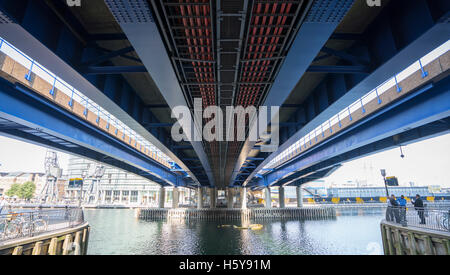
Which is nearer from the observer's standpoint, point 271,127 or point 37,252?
point 37,252

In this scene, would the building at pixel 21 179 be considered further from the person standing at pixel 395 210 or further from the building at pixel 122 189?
the person standing at pixel 395 210

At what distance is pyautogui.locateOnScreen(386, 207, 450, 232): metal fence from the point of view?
12.2 meters

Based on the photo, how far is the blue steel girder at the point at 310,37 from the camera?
4934mm

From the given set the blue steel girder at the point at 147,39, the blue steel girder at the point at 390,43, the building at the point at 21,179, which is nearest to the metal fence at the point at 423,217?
the blue steel girder at the point at 390,43

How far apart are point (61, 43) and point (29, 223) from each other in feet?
36.8

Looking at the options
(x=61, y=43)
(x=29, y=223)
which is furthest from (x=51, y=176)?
(x=61, y=43)

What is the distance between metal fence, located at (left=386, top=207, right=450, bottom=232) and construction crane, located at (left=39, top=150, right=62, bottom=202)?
397 ft

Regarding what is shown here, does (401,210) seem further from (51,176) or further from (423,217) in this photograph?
(51,176)

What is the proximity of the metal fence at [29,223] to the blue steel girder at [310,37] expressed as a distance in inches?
573

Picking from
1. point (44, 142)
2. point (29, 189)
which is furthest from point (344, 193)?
point (29, 189)

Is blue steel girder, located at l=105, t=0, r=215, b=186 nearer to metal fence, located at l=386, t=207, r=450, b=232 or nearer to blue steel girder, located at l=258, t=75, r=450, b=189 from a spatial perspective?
blue steel girder, located at l=258, t=75, r=450, b=189

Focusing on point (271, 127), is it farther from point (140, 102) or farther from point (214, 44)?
point (214, 44)
